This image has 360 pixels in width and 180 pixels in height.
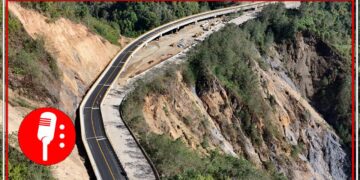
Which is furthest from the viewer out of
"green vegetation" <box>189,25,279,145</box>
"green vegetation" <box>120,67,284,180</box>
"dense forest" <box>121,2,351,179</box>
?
"green vegetation" <box>189,25,279,145</box>

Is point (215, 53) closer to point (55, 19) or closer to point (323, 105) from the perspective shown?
point (55, 19)

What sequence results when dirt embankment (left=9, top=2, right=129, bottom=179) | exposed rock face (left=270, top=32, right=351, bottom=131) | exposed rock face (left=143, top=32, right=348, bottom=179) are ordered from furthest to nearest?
exposed rock face (left=270, top=32, right=351, bottom=131) < exposed rock face (left=143, top=32, right=348, bottom=179) < dirt embankment (left=9, top=2, right=129, bottom=179)

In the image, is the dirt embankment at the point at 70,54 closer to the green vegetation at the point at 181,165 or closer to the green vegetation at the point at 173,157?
the green vegetation at the point at 173,157

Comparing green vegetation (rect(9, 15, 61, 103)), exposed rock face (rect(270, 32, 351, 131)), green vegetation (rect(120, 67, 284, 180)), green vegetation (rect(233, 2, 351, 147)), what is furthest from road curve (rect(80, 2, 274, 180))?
exposed rock face (rect(270, 32, 351, 131))

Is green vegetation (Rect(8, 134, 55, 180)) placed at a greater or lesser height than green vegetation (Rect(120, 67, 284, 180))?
greater

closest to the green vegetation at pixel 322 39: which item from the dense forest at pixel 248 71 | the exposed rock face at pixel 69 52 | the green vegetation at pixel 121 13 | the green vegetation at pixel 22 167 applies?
the dense forest at pixel 248 71

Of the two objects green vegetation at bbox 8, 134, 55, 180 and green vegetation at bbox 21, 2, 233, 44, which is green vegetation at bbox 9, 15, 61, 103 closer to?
green vegetation at bbox 21, 2, 233, 44
